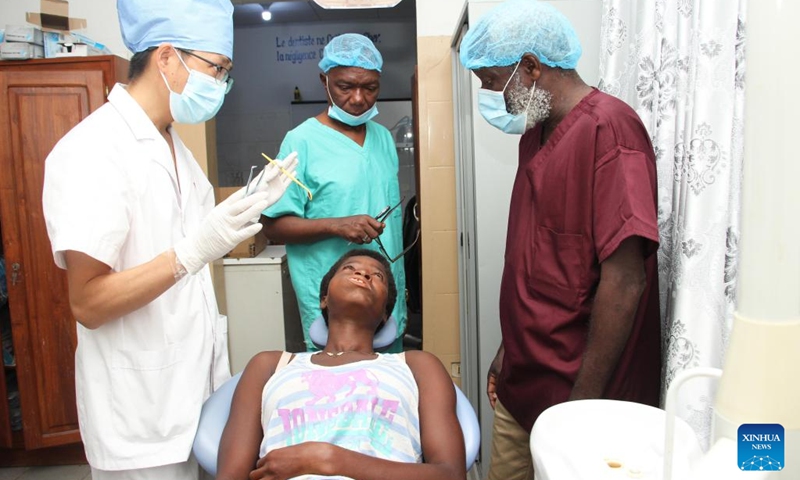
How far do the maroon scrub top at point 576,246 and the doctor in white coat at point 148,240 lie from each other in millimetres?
603

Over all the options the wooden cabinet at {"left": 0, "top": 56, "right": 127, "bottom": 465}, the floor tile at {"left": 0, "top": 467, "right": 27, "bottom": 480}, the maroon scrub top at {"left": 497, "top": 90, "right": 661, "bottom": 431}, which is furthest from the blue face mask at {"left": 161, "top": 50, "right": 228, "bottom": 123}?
the floor tile at {"left": 0, "top": 467, "right": 27, "bottom": 480}

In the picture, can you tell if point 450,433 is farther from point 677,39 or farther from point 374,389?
point 677,39

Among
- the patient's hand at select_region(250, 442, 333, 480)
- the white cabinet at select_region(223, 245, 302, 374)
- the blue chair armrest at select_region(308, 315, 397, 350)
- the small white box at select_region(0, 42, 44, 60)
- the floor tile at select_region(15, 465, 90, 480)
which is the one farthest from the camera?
the white cabinet at select_region(223, 245, 302, 374)

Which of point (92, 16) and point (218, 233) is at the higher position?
point (92, 16)

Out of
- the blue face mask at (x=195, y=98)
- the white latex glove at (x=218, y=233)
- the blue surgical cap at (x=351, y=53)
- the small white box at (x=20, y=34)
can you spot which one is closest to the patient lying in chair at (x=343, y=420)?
the white latex glove at (x=218, y=233)

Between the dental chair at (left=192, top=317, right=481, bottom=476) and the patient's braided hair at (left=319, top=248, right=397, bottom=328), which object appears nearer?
the dental chair at (left=192, top=317, right=481, bottom=476)

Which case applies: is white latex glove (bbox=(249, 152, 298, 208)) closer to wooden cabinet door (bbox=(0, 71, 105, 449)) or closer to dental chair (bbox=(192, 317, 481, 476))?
dental chair (bbox=(192, 317, 481, 476))

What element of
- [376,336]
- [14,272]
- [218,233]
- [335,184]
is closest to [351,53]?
[335,184]

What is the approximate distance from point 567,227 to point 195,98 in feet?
2.92

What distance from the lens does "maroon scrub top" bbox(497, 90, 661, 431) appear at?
110 cm

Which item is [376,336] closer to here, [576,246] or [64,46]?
[576,246]

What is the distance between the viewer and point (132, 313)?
118 centimetres

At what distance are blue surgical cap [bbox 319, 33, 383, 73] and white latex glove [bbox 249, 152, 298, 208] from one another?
2.94 ft

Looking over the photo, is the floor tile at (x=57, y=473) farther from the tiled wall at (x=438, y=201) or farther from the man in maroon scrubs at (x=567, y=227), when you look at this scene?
the man in maroon scrubs at (x=567, y=227)
